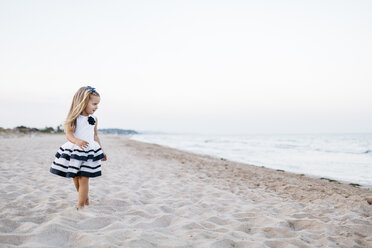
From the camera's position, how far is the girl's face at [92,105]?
2.88 m

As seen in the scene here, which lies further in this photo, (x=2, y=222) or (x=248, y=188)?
(x=248, y=188)

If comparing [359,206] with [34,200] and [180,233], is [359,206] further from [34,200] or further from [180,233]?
[34,200]

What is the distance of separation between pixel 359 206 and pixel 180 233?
2980 mm

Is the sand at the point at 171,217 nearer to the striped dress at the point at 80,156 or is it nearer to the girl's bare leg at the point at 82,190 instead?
the girl's bare leg at the point at 82,190

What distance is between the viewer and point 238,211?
3.38 m

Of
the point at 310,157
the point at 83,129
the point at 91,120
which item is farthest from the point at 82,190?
the point at 310,157

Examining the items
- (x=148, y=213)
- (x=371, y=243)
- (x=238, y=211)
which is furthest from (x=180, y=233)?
(x=371, y=243)

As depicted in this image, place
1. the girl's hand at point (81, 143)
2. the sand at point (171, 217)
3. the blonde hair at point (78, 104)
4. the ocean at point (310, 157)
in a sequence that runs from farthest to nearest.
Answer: the ocean at point (310, 157) < the blonde hair at point (78, 104) < the girl's hand at point (81, 143) < the sand at point (171, 217)

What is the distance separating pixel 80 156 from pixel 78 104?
2.03ft

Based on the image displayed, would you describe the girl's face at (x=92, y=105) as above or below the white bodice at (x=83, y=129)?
above

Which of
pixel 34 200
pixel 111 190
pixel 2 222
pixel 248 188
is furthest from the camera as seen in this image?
pixel 248 188

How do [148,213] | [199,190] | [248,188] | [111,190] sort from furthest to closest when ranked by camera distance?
[248,188]
[199,190]
[111,190]
[148,213]

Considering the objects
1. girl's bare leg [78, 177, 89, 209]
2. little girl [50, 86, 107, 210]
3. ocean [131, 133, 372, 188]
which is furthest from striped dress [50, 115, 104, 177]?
ocean [131, 133, 372, 188]

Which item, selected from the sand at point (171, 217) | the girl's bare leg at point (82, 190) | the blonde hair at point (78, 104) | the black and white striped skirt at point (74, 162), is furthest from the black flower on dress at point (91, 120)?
the sand at point (171, 217)
